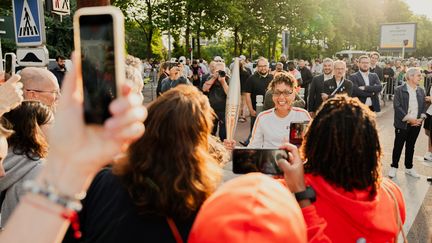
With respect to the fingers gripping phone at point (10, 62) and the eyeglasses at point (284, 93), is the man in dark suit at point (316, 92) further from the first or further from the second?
the fingers gripping phone at point (10, 62)

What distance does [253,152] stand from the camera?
204 centimetres

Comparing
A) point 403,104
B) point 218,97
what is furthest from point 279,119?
point 403,104

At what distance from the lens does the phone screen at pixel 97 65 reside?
0.85 metres

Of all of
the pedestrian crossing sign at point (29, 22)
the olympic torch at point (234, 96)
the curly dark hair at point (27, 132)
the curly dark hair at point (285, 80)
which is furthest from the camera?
the pedestrian crossing sign at point (29, 22)

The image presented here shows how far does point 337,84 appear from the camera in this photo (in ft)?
24.6

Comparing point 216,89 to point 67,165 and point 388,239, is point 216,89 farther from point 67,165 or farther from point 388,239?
point 67,165

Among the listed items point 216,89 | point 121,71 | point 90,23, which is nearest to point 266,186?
point 121,71

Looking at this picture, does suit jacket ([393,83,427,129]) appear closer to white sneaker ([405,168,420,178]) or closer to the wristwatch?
white sneaker ([405,168,420,178])

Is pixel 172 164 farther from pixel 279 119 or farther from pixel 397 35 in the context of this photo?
pixel 397 35

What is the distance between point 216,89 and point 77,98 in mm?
6642

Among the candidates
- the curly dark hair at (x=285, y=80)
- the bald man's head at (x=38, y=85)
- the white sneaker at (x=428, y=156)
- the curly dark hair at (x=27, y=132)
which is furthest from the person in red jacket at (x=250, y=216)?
the white sneaker at (x=428, y=156)

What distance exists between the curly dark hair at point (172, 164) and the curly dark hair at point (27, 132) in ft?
3.98

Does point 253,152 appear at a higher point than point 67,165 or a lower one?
lower

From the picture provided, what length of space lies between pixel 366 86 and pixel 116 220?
7670mm
